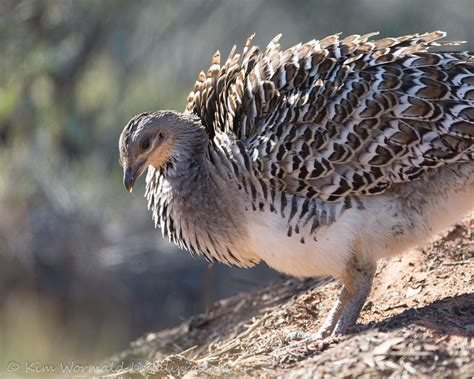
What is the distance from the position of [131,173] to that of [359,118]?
5.48 feet

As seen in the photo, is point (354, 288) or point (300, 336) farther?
point (300, 336)

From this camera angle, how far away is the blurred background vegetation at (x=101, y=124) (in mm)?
11555

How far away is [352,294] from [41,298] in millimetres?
6836

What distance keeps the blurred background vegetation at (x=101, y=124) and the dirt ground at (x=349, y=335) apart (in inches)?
117

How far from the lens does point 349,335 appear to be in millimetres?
5344

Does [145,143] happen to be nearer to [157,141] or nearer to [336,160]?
[157,141]

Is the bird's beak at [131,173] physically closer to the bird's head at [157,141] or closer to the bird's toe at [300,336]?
the bird's head at [157,141]

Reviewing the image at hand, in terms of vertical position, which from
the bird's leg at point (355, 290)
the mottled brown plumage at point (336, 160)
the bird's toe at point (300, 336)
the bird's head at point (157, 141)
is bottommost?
the bird's toe at point (300, 336)

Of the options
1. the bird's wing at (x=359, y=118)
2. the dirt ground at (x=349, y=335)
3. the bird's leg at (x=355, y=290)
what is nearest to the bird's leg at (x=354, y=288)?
the bird's leg at (x=355, y=290)

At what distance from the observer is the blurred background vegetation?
11.6m

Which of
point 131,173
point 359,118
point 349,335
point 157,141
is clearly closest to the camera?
point 349,335

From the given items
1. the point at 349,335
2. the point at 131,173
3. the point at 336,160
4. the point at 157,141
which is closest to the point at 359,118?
the point at 336,160

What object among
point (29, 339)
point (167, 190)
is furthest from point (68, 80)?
point (167, 190)

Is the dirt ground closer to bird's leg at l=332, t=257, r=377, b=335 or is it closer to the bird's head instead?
bird's leg at l=332, t=257, r=377, b=335
